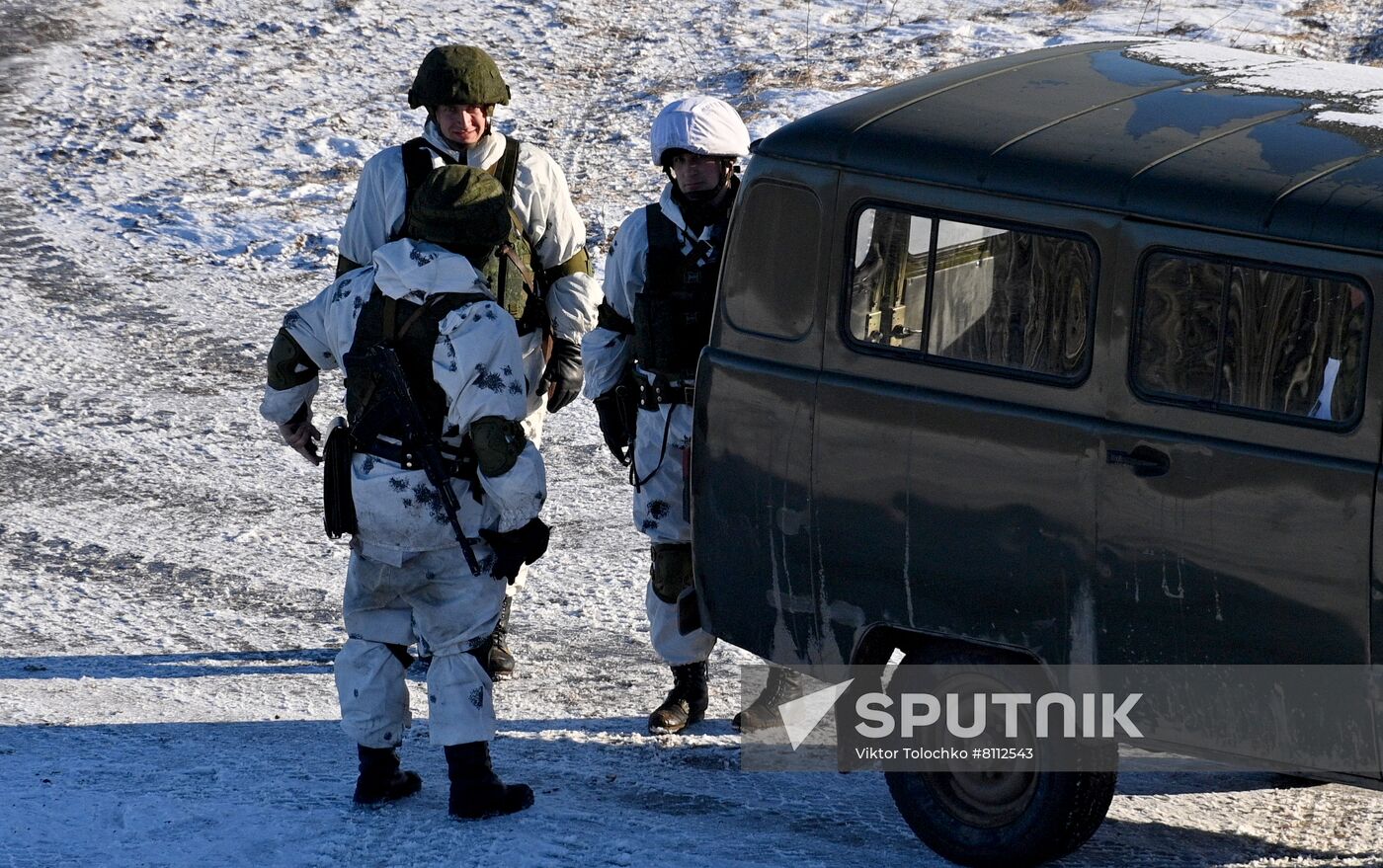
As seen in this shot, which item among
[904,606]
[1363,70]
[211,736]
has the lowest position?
[211,736]

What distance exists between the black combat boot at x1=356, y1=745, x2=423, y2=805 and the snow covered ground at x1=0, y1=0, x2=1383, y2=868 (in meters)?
0.06

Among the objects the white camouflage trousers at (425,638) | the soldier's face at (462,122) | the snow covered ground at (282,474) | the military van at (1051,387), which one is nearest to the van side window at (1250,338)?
the military van at (1051,387)

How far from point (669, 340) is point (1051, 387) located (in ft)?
5.33

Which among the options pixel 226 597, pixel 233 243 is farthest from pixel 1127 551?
pixel 233 243

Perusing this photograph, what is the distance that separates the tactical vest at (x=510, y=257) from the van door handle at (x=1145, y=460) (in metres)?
2.49

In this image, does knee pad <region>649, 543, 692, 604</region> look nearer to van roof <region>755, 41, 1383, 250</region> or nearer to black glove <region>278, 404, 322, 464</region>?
black glove <region>278, 404, 322, 464</region>

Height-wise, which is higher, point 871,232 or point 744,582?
point 871,232

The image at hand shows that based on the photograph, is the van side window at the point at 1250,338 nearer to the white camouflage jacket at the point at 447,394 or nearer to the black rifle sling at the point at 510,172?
the white camouflage jacket at the point at 447,394

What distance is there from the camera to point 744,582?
487 cm

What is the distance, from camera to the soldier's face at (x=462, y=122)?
19.7 feet

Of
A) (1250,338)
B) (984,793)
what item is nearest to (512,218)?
(984,793)

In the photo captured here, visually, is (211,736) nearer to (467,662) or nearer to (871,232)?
(467,662)

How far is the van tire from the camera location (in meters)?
4.52

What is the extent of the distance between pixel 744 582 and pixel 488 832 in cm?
106
